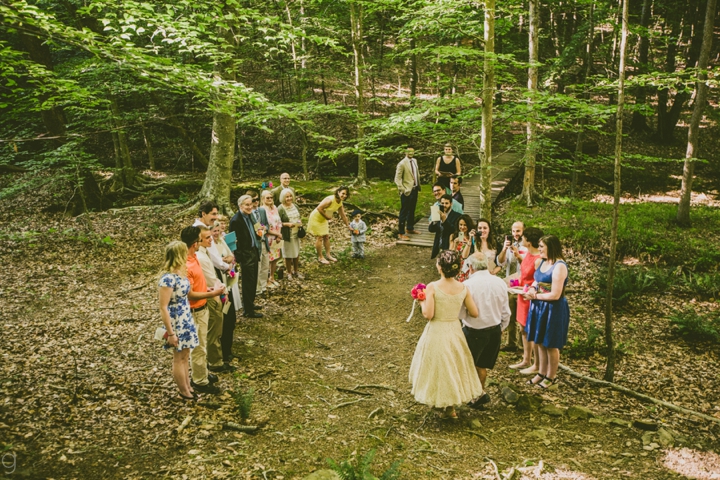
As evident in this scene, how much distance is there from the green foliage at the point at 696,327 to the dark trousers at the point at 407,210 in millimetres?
6082

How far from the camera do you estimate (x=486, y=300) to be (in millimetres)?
4645

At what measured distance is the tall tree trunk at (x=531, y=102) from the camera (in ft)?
24.8

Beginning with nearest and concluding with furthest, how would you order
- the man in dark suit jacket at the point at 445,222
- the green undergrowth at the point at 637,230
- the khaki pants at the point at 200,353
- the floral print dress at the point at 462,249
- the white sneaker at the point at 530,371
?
the khaki pants at the point at 200,353 → the white sneaker at the point at 530,371 → the floral print dress at the point at 462,249 → the man in dark suit jacket at the point at 445,222 → the green undergrowth at the point at 637,230

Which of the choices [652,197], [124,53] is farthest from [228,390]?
[652,197]

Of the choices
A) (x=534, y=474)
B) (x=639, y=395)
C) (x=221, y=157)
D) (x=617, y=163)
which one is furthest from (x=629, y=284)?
(x=221, y=157)

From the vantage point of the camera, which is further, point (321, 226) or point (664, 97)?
point (664, 97)

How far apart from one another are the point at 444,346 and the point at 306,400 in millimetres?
1862

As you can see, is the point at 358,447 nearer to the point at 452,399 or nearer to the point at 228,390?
the point at 452,399

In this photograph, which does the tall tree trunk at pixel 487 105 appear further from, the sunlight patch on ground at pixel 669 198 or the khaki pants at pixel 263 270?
the sunlight patch on ground at pixel 669 198

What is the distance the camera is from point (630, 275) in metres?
9.03

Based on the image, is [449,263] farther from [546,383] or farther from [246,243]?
[246,243]

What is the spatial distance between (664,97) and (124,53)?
2343cm

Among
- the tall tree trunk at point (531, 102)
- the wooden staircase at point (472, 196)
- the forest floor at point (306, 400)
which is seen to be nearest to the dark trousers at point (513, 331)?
the forest floor at point (306, 400)

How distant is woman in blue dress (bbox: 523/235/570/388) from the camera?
517 cm
